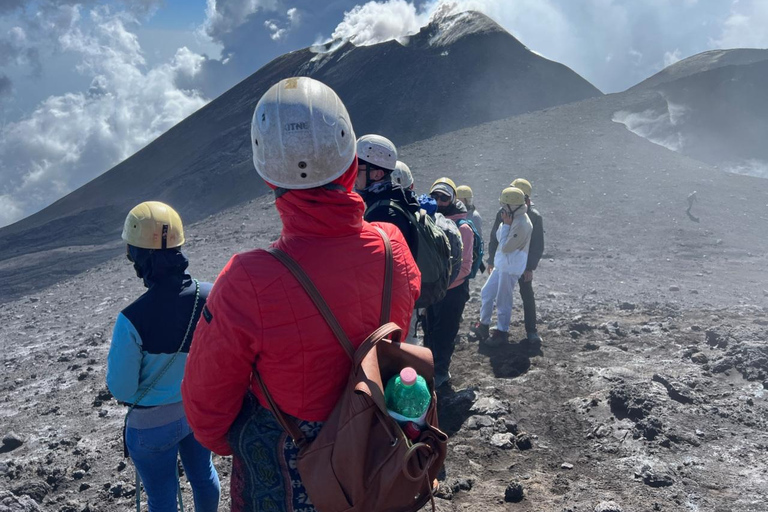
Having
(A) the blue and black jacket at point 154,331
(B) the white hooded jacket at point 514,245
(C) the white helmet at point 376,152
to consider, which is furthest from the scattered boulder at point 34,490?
→ (B) the white hooded jacket at point 514,245

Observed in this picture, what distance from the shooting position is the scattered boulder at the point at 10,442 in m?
4.98

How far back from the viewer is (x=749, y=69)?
33344 millimetres

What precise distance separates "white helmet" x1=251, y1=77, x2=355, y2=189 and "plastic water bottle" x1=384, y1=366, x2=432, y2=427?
0.60 meters

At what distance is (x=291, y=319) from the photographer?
157 centimetres

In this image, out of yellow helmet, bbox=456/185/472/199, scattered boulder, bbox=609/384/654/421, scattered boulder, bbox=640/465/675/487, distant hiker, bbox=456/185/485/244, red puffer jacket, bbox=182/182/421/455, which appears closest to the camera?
red puffer jacket, bbox=182/182/421/455

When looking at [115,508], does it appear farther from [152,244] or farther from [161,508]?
[152,244]

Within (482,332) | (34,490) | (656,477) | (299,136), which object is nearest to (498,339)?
(482,332)

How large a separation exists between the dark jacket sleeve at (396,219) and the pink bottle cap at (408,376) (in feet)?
5.82

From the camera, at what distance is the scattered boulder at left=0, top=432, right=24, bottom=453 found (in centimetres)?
498

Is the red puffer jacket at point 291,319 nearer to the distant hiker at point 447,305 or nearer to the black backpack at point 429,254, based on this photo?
the black backpack at point 429,254

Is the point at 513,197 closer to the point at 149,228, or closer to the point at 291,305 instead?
the point at 149,228

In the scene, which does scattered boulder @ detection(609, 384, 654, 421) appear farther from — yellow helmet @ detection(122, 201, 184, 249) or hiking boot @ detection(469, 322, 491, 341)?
yellow helmet @ detection(122, 201, 184, 249)

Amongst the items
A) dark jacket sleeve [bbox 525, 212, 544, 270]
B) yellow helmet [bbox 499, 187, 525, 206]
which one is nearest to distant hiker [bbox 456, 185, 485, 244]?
dark jacket sleeve [bbox 525, 212, 544, 270]

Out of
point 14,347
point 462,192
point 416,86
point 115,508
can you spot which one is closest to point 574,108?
point 416,86
